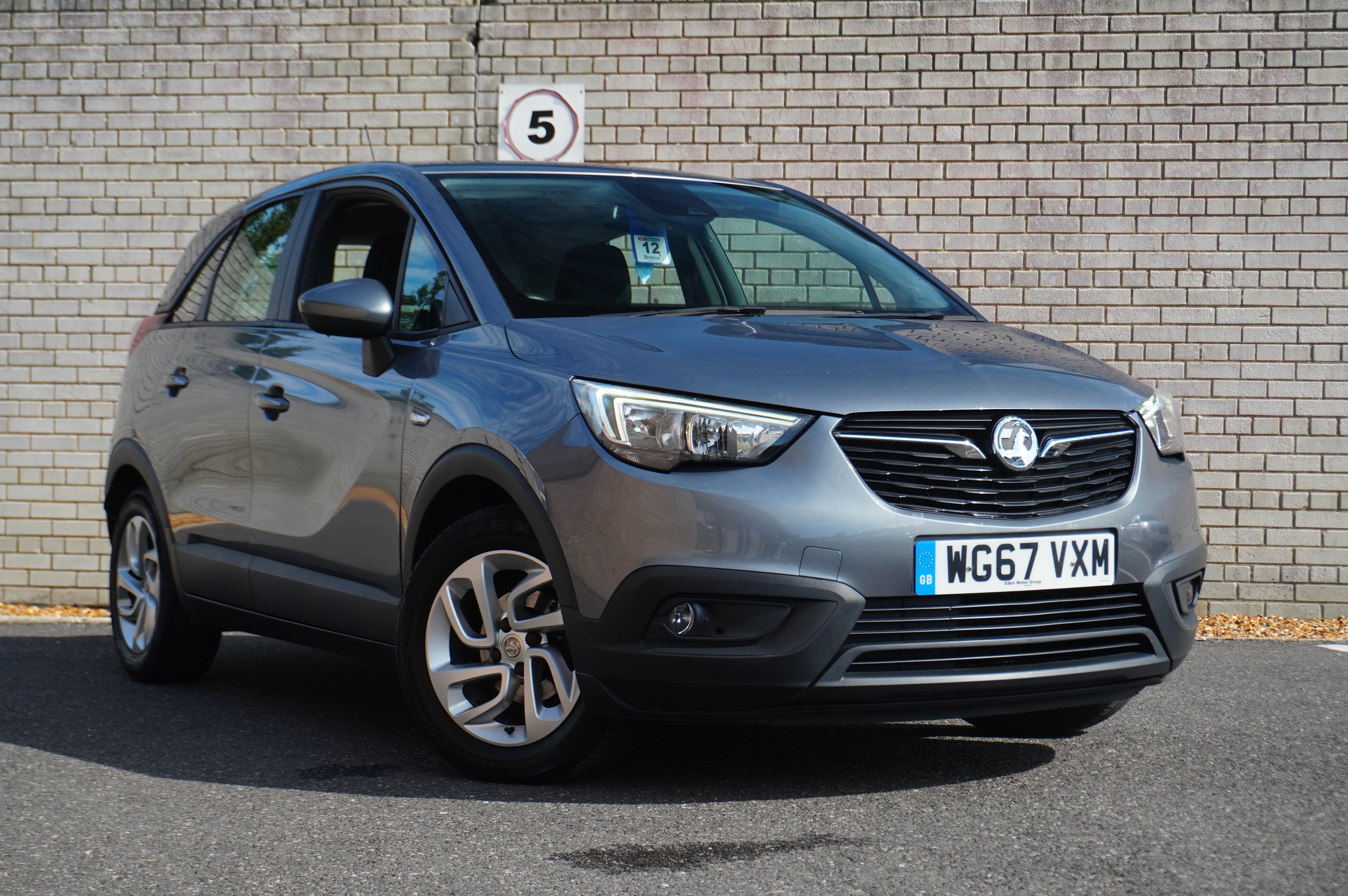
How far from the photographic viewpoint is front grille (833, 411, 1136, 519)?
10.8ft

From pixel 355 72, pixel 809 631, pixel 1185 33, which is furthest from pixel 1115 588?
pixel 355 72

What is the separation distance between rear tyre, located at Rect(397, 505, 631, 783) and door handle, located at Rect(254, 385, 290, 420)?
3.21 feet

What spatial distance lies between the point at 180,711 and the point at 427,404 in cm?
177

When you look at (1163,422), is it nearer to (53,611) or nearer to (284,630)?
(284,630)

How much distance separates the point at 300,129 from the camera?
28.7ft

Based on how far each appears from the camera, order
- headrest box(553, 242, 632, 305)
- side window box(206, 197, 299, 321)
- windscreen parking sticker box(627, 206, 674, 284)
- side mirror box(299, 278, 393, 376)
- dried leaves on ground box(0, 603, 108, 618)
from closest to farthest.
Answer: side mirror box(299, 278, 393, 376) < headrest box(553, 242, 632, 305) < windscreen parking sticker box(627, 206, 674, 284) < side window box(206, 197, 299, 321) < dried leaves on ground box(0, 603, 108, 618)

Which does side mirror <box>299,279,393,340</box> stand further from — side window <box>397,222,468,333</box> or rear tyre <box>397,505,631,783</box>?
rear tyre <box>397,505,631,783</box>

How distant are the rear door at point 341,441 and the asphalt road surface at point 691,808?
0.45m

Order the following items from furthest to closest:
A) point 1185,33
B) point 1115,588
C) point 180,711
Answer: point 1185,33, point 180,711, point 1115,588

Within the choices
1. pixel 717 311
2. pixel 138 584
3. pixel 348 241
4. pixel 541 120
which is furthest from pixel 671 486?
pixel 541 120

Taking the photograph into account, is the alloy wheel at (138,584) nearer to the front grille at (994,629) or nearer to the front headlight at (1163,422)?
the front grille at (994,629)

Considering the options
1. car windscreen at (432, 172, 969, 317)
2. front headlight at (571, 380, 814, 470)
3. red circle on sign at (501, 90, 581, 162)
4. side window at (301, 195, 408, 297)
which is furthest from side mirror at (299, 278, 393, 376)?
red circle on sign at (501, 90, 581, 162)

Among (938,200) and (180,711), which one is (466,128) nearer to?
(938,200)

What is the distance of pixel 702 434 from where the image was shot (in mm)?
3254
